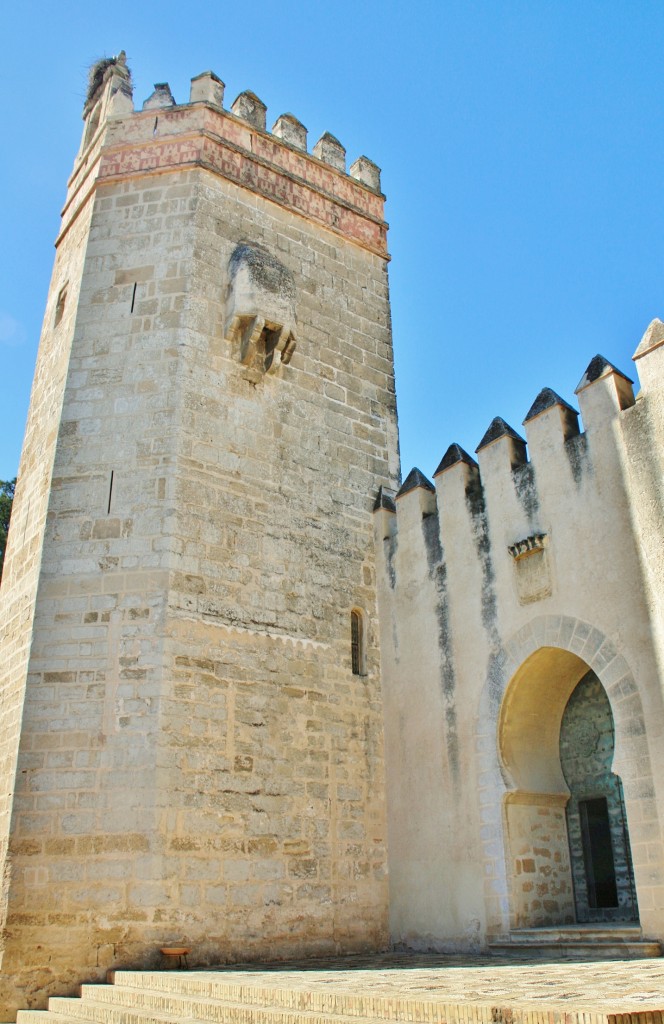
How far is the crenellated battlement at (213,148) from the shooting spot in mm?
9523

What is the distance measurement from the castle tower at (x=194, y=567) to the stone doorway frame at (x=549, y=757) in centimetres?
137

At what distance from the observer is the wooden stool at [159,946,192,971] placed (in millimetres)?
6441

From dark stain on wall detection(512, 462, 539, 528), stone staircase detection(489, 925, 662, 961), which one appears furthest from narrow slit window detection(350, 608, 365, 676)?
stone staircase detection(489, 925, 662, 961)

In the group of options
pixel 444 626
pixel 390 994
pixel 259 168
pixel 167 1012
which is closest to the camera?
pixel 390 994

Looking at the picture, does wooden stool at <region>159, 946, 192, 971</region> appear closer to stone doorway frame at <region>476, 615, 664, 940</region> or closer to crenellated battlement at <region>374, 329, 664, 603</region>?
stone doorway frame at <region>476, 615, 664, 940</region>

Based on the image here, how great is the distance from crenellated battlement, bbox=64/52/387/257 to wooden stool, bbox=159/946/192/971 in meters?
7.68

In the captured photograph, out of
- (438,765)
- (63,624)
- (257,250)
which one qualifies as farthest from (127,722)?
(257,250)

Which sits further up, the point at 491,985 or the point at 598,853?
the point at 598,853

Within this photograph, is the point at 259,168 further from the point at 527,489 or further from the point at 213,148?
the point at 527,489

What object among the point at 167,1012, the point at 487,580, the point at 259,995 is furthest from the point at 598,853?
the point at 167,1012

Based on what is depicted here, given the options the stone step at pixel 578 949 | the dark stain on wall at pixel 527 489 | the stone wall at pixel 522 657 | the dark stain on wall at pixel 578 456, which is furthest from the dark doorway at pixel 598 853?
the dark stain on wall at pixel 578 456

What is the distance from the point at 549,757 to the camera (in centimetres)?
775

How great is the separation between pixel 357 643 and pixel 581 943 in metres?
3.62

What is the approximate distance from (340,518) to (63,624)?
3172 mm
